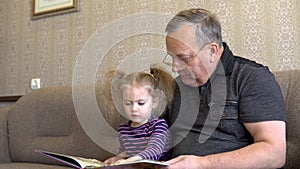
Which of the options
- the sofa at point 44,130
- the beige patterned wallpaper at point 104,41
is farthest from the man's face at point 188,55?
the sofa at point 44,130

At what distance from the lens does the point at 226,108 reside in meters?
1.45

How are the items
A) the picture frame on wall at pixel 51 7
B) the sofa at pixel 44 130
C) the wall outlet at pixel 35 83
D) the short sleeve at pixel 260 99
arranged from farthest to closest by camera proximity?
the wall outlet at pixel 35 83 → the picture frame on wall at pixel 51 7 → the sofa at pixel 44 130 → the short sleeve at pixel 260 99

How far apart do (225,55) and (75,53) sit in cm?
145

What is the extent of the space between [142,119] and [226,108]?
0.34 metres

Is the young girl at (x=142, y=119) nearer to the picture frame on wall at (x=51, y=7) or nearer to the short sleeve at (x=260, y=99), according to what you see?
the short sleeve at (x=260, y=99)

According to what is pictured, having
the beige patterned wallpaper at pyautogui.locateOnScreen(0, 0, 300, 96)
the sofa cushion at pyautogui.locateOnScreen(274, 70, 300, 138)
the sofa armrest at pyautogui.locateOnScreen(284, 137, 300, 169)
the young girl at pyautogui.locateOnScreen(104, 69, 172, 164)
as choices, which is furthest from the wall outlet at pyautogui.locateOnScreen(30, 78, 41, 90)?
the sofa armrest at pyautogui.locateOnScreen(284, 137, 300, 169)

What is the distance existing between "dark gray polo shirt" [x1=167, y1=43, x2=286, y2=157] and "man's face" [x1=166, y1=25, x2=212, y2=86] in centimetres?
5

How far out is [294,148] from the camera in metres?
1.55

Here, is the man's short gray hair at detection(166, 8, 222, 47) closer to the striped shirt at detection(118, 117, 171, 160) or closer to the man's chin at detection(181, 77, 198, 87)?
the man's chin at detection(181, 77, 198, 87)

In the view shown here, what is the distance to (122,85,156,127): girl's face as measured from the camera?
5.10 feet

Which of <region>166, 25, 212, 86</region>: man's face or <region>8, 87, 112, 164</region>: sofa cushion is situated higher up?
<region>166, 25, 212, 86</region>: man's face

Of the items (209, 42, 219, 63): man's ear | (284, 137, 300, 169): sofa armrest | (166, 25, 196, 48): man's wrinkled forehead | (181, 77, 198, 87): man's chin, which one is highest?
(166, 25, 196, 48): man's wrinkled forehead

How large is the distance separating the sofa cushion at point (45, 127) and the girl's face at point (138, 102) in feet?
2.02

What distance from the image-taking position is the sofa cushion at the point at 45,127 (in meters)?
2.20
